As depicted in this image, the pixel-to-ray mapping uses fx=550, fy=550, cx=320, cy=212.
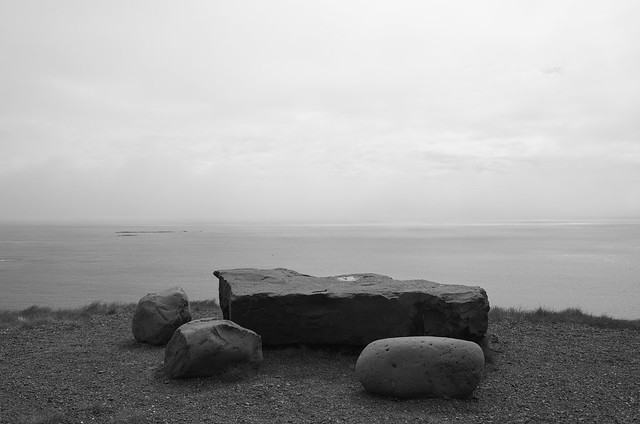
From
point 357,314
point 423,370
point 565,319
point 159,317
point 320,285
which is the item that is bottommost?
point 565,319

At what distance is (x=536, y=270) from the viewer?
5284 centimetres

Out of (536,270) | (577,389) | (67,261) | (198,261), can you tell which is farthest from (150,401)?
(67,261)

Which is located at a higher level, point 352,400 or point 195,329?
point 195,329

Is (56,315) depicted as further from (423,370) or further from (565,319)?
(565,319)

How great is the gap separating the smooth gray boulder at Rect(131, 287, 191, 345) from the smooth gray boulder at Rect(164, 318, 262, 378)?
2293 millimetres

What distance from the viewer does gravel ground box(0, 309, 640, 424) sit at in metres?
7.92

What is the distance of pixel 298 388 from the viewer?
9109mm

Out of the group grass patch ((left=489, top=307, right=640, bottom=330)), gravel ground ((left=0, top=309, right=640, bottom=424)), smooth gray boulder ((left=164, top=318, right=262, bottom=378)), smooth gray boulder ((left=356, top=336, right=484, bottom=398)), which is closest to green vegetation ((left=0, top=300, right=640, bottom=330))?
grass patch ((left=489, top=307, right=640, bottom=330))

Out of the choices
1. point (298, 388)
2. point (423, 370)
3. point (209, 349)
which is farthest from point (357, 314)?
point (209, 349)

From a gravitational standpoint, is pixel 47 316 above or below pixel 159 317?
below

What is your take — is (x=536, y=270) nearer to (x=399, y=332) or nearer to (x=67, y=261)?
(x=399, y=332)

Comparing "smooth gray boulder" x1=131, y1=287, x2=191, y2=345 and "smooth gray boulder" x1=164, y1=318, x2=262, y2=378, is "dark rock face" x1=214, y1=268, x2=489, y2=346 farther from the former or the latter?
"smooth gray boulder" x1=131, y1=287, x2=191, y2=345

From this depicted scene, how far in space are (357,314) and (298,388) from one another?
100 inches

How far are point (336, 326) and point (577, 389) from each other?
4.50 meters
